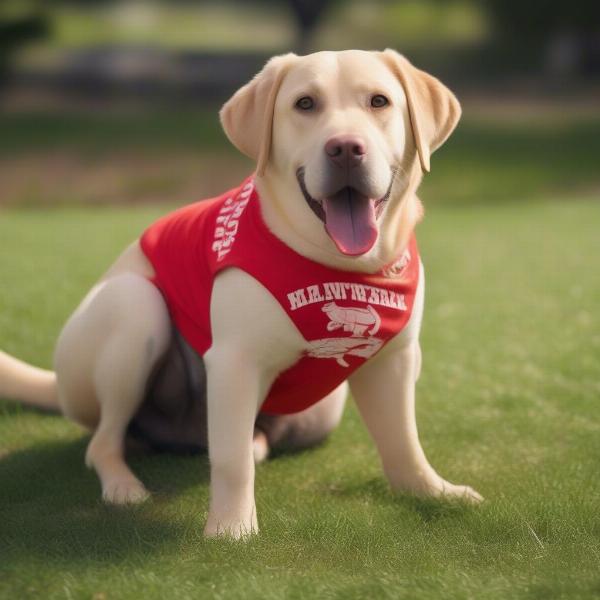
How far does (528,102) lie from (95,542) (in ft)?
76.5

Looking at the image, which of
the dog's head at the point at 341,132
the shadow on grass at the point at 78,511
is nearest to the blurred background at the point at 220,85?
the shadow on grass at the point at 78,511

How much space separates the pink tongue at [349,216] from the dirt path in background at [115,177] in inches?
536

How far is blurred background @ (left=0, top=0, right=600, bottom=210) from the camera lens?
707 inches

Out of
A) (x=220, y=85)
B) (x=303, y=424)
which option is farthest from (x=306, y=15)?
(x=303, y=424)

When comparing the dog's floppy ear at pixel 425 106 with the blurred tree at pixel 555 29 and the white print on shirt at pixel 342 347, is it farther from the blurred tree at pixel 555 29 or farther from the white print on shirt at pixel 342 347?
the blurred tree at pixel 555 29

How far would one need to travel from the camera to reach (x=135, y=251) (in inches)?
166

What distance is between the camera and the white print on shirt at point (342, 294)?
11.1 ft

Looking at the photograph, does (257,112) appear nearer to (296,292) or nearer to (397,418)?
(296,292)

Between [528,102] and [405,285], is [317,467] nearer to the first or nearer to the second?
[405,285]

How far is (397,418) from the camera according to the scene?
12.6 feet

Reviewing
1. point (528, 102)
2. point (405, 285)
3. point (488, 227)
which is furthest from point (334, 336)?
point (528, 102)

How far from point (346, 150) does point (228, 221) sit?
0.65m

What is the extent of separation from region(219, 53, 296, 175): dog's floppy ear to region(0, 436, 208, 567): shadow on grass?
3.94 feet

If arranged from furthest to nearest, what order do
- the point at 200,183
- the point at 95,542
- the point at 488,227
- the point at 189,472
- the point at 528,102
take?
1. the point at 528,102
2. the point at 200,183
3. the point at 488,227
4. the point at 189,472
5. the point at 95,542
